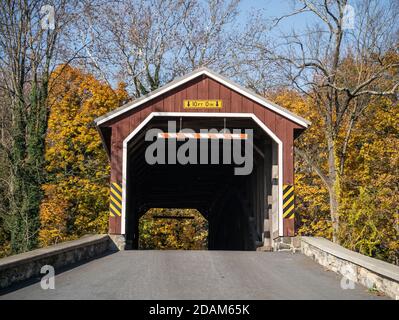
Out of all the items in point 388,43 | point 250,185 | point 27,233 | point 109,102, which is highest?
point 388,43

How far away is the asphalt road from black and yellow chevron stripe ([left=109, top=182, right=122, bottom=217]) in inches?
97.4

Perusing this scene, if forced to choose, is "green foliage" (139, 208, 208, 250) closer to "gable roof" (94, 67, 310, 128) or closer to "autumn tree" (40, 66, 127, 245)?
"autumn tree" (40, 66, 127, 245)

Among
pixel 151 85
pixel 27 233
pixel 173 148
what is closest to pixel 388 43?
pixel 173 148

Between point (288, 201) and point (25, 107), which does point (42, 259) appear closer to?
point (288, 201)

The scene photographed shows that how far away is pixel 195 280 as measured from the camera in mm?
7727

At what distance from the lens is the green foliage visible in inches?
1325

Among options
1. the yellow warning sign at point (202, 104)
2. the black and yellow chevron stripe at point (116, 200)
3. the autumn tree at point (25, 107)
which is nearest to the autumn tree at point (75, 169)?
the autumn tree at point (25, 107)

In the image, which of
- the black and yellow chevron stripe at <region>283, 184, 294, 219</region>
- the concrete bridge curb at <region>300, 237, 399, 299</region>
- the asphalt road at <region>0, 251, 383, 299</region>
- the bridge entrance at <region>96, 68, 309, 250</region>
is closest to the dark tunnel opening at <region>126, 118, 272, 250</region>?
the bridge entrance at <region>96, 68, 309, 250</region>

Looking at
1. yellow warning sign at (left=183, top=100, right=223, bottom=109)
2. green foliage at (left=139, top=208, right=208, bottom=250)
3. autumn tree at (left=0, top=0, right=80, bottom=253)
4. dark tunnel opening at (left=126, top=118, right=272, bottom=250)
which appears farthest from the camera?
green foliage at (left=139, top=208, right=208, bottom=250)

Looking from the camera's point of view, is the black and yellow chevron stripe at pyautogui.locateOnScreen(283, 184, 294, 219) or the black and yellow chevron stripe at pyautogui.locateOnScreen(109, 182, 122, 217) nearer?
the black and yellow chevron stripe at pyautogui.locateOnScreen(109, 182, 122, 217)

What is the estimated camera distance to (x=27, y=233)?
2167cm

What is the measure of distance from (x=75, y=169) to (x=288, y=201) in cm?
1648
